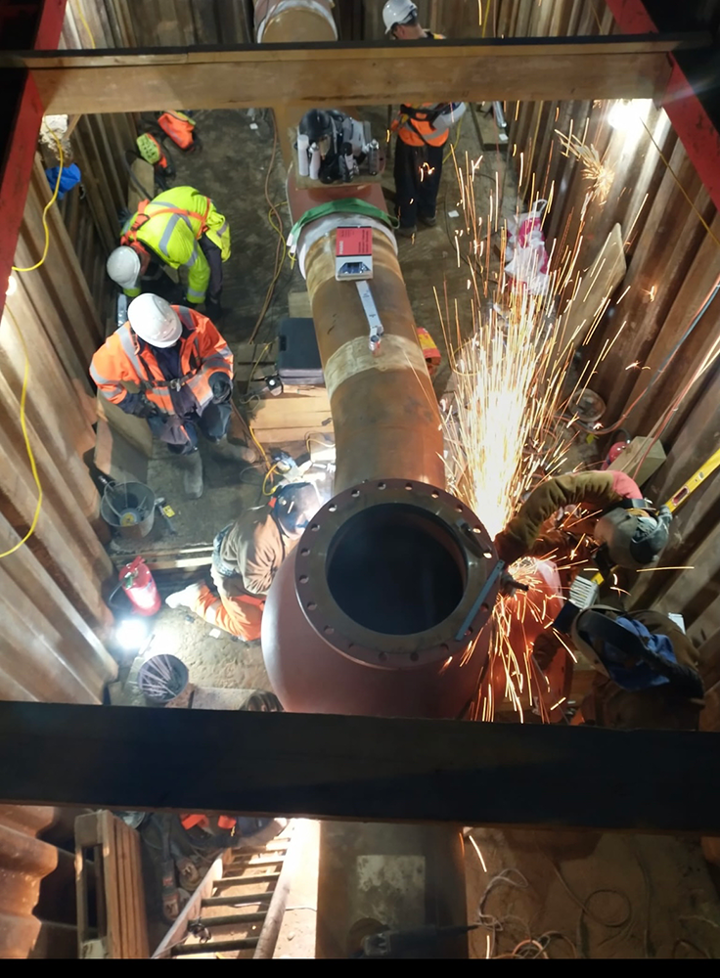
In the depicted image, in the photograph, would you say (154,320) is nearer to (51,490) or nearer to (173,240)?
(173,240)

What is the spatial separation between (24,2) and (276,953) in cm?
389

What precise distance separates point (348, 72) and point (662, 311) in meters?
3.09

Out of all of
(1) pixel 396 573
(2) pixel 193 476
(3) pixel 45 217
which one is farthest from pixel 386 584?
(3) pixel 45 217

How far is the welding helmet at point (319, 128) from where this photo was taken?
3.64 meters

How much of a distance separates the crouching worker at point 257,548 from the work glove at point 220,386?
1120 mm

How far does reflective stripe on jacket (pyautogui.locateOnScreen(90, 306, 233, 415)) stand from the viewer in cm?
492

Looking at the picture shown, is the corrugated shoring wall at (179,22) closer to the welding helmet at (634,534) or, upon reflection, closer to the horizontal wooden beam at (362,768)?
the welding helmet at (634,534)

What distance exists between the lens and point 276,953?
9.87 ft

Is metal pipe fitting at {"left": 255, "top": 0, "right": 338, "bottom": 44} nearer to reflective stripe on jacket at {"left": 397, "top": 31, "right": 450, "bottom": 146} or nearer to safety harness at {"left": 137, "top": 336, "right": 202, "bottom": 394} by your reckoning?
reflective stripe on jacket at {"left": 397, "top": 31, "right": 450, "bottom": 146}

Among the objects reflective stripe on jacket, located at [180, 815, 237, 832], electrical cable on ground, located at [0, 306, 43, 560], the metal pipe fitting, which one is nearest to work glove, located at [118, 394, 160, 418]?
electrical cable on ground, located at [0, 306, 43, 560]

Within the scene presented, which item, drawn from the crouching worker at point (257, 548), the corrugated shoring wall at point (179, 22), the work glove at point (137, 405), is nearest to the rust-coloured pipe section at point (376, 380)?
the crouching worker at point (257, 548)

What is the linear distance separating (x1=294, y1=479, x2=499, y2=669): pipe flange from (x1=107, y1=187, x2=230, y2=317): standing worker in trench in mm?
4210

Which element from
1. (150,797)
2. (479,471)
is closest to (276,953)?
(150,797)

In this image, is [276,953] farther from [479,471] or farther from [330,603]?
[479,471]
